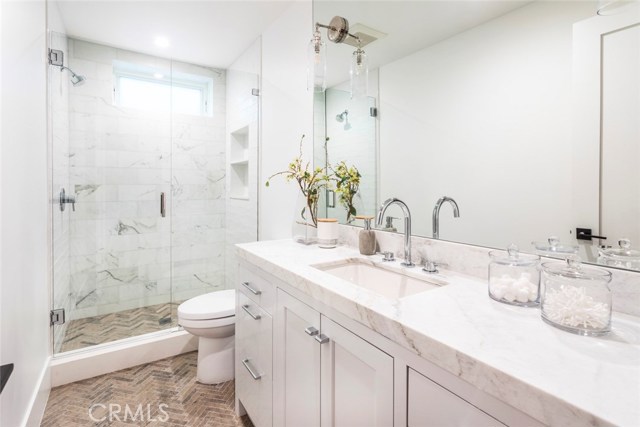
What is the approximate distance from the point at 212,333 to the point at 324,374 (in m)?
1.24

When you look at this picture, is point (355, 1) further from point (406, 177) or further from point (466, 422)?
point (466, 422)

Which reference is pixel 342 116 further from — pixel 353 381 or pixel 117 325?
pixel 117 325

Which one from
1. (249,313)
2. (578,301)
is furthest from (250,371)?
(578,301)

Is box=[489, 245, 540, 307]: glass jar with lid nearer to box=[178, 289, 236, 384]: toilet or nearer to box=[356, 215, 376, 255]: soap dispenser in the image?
box=[356, 215, 376, 255]: soap dispenser

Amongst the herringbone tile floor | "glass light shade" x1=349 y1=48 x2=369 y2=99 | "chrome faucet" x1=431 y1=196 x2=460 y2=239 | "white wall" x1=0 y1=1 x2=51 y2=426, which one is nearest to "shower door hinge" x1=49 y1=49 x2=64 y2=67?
"white wall" x1=0 y1=1 x2=51 y2=426

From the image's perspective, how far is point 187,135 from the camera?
312cm

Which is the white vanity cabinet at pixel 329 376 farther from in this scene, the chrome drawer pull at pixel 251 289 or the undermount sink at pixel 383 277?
the undermount sink at pixel 383 277

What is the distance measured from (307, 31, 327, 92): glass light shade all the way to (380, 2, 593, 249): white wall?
1.38 feet

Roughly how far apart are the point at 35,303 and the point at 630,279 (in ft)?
8.20

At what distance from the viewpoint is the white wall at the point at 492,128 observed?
97 cm

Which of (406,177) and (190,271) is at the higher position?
(406,177)

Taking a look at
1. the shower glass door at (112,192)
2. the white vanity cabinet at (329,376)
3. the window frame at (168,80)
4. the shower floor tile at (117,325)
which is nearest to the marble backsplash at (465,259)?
the white vanity cabinet at (329,376)

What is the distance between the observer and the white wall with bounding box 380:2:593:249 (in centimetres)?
97

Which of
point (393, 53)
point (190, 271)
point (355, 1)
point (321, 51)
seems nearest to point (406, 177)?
point (393, 53)
